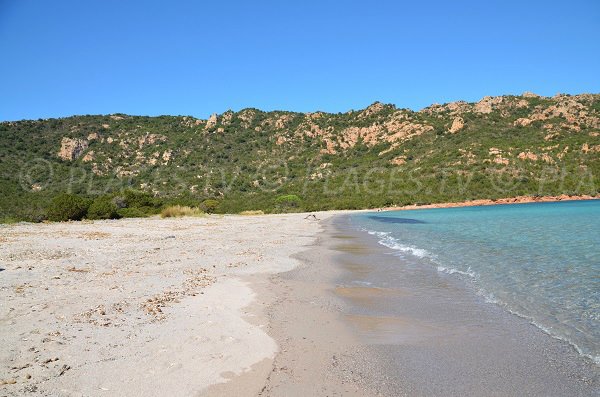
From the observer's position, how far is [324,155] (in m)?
90.8

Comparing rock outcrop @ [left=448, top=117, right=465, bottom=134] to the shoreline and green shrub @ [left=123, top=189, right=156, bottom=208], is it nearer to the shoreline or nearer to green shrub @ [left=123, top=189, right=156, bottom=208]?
the shoreline

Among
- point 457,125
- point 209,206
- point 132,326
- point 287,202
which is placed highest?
point 457,125

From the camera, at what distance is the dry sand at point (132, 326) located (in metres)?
4.52

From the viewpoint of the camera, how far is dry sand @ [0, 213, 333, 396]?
178 inches

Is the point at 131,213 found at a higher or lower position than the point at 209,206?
lower

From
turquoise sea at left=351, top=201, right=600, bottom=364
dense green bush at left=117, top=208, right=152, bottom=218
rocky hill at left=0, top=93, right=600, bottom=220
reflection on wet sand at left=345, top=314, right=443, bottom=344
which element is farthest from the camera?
rocky hill at left=0, top=93, right=600, bottom=220

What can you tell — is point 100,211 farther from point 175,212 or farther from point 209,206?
point 209,206

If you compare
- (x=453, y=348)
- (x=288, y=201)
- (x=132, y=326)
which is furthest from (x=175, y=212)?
(x=453, y=348)

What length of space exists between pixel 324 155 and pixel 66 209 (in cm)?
6115

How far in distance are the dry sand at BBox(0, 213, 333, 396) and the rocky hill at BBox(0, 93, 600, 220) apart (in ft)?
116

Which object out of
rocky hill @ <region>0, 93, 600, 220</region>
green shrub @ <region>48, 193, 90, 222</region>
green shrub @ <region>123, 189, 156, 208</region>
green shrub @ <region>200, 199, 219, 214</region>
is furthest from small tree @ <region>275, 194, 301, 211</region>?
green shrub @ <region>48, 193, 90, 222</region>

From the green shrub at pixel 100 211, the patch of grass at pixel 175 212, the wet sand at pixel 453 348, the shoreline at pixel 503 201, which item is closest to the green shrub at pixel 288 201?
the shoreline at pixel 503 201

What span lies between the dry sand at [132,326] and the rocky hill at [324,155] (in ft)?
116

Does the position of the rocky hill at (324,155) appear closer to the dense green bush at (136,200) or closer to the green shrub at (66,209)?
the green shrub at (66,209)
